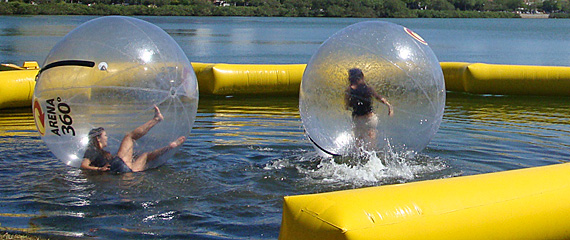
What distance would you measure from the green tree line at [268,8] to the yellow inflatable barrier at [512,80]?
6038 centimetres

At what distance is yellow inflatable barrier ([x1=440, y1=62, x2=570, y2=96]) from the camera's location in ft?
41.8

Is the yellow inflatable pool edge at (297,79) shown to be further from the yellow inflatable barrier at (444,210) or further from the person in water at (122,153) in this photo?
the yellow inflatable barrier at (444,210)

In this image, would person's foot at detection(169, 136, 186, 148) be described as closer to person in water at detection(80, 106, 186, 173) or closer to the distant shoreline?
person in water at detection(80, 106, 186, 173)

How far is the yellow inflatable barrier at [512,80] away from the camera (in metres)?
12.8

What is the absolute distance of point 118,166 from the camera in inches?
259

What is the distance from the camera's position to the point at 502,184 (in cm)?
455

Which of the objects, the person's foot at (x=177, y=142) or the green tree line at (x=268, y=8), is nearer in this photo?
the person's foot at (x=177, y=142)

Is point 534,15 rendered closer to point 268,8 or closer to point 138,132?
point 268,8

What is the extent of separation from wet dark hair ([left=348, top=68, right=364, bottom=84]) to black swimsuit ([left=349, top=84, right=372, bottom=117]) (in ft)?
0.22

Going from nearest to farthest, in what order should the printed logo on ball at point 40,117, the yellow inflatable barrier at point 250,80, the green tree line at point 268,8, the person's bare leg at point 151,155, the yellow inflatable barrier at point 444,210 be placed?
the yellow inflatable barrier at point 444,210
the printed logo on ball at point 40,117
the person's bare leg at point 151,155
the yellow inflatable barrier at point 250,80
the green tree line at point 268,8

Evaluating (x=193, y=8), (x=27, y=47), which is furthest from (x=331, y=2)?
(x=27, y=47)

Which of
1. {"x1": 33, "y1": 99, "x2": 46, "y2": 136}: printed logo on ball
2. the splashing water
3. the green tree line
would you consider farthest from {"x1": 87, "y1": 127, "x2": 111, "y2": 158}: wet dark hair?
the green tree line

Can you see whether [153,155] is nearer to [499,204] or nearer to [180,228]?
[180,228]

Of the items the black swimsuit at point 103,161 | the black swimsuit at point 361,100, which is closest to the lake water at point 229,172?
the black swimsuit at point 103,161
